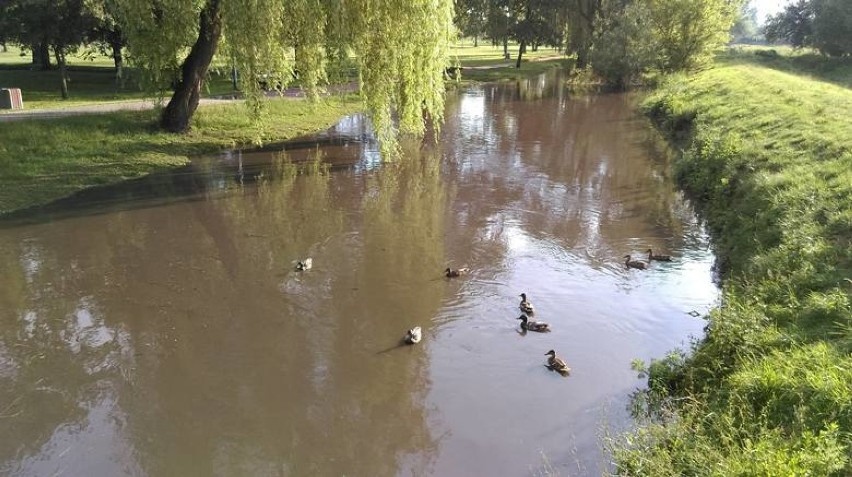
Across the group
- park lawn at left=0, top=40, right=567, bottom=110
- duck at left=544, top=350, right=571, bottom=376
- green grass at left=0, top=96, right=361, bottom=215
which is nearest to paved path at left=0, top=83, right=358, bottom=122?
park lawn at left=0, top=40, right=567, bottom=110

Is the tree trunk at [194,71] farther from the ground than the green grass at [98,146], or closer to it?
farther from the ground

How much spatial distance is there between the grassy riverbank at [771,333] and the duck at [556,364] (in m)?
1.14

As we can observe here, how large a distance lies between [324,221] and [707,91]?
19983mm

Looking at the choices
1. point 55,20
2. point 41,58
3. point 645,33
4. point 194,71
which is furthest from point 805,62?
point 41,58

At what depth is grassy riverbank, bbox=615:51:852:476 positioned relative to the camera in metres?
5.68

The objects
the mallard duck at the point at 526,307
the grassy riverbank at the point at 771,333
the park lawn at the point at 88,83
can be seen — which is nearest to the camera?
the grassy riverbank at the point at 771,333

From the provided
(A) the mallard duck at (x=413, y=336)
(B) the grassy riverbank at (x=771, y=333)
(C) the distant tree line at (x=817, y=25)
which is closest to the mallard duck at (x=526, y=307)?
(A) the mallard duck at (x=413, y=336)

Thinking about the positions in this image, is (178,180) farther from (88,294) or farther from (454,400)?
(454,400)

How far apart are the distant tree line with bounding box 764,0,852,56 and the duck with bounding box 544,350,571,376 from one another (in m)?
51.1

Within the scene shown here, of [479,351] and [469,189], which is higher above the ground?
[469,189]

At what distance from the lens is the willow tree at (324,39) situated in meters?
15.9

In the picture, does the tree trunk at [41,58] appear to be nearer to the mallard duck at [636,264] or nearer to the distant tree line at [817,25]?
the mallard duck at [636,264]

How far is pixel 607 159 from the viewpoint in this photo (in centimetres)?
2134

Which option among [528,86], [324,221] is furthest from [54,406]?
[528,86]
